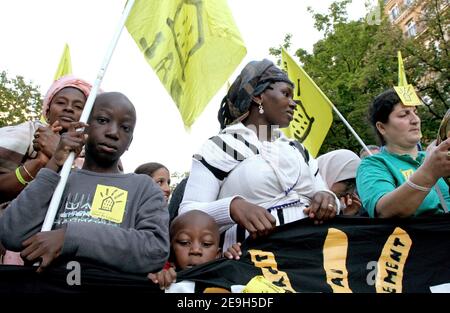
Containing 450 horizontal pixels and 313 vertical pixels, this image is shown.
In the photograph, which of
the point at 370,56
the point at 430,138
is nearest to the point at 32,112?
the point at 370,56

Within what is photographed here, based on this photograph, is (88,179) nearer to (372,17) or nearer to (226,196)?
(226,196)

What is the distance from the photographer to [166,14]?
343 cm

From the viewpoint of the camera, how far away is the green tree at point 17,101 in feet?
64.3

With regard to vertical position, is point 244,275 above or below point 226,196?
below

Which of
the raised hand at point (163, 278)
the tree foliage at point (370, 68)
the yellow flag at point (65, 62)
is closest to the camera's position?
the raised hand at point (163, 278)

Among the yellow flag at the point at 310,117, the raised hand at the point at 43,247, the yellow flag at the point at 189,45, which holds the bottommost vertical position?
the raised hand at the point at 43,247

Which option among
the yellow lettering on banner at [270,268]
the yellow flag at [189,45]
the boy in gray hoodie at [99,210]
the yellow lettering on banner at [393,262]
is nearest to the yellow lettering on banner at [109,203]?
the boy in gray hoodie at [99,210]

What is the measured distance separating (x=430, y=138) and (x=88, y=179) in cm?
1484

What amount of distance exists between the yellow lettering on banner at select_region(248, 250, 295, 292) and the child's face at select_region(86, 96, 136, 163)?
81 centimetres

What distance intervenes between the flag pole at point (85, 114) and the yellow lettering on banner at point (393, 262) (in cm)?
152

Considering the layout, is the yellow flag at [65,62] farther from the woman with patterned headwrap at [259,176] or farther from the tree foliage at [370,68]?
the tree foliage at [370,68]

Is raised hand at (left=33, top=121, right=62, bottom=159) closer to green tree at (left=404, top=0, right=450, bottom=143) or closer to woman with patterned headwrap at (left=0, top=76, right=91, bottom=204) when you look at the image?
woman with patterned headwrap at (left=0, top=76, right=91, bottom=204)

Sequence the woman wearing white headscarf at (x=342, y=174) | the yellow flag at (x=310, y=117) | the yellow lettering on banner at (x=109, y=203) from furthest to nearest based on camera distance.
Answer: the yellow flag at (x=310, y=117) → the woman wearing white headscarf at (x=342, y=174) → the yellow lettering on banner at (x=109, y=203)

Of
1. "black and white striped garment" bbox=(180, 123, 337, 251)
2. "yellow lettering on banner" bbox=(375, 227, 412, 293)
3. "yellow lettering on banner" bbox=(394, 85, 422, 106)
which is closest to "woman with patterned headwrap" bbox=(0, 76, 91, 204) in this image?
"black and white striped garment" bbox=(180, 123, 337, 251)
